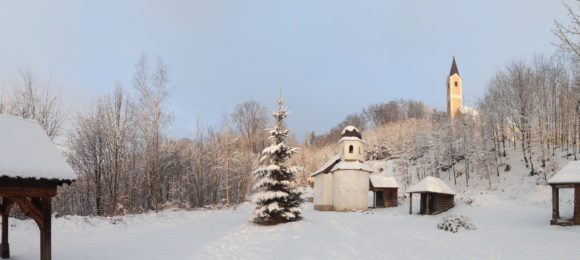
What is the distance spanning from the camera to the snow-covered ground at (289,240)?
534 inches

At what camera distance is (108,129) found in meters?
27.5

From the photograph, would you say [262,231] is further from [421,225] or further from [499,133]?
[499,133]

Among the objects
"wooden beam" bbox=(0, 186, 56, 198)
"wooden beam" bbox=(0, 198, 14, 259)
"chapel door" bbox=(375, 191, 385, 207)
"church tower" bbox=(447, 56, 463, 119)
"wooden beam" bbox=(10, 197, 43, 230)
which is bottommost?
"chapel door" bbox=(375, 191, 385, 207)

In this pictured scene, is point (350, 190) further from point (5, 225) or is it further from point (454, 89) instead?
point (454, 89)

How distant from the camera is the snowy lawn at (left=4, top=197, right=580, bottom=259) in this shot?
1355 cm

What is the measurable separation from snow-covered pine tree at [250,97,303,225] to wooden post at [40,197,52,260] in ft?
36.8

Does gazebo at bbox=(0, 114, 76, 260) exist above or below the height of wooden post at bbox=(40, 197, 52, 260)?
above

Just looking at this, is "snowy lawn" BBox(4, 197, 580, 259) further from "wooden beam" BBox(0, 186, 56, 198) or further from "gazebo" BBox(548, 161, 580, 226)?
"wooden beam" BBox(0, 186, 56, 198)

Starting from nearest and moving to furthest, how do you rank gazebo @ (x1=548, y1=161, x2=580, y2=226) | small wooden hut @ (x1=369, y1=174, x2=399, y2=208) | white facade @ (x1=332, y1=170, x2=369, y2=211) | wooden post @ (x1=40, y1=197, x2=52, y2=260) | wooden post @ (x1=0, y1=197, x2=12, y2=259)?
wooden post @ (x1=40, y1=197, x2=52, y2=260)
wooden post @ (x1=0, y1=197, x2=12, y2=259)
gazebo @ (x1=548, y1=161, x2=580, y2=226)
white facade @ (x1=332, y1=170, x2=369, y2=211)
small wooden hut @ (x1=369, y1=174, x2=399, y2=208)

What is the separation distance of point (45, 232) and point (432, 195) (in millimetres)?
26256

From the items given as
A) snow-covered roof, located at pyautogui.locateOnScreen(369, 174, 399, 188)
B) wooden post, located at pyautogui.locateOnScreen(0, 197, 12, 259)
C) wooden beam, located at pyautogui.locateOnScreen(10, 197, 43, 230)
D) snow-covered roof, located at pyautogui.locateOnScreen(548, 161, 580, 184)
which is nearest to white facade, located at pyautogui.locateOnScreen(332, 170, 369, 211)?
snow-covered roof, located at pyautogui.locateOnScreen(369, 174, 399, 188)

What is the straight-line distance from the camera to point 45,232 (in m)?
9.82

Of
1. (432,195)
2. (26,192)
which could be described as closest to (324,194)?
(432,195)

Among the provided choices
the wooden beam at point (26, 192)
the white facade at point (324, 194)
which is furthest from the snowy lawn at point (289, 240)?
the white facade at point (324, 194)
